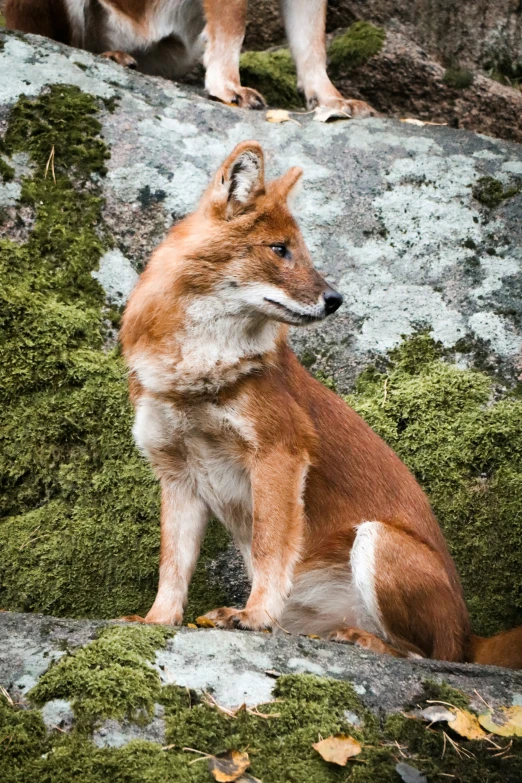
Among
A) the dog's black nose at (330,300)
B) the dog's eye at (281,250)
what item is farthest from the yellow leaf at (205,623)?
the dog's eye at (281,250)

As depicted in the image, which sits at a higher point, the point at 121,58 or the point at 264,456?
the point at 121,58

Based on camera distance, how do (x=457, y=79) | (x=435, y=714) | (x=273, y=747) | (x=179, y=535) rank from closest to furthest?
(x=273, y=747) → (x=435, y=714) → (x=179, y=535) → (x=457, y=79)

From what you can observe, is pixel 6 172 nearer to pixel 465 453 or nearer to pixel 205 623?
pixel 465 453

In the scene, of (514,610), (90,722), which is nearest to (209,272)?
(90,722)

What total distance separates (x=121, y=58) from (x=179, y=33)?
71 cm

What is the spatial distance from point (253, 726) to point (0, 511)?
Result: 140 inches

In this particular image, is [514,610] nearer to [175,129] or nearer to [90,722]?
[90,722]

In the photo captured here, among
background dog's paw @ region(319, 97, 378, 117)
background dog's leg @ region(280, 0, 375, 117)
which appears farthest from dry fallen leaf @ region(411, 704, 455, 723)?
background dog's leg @ region(280, 0, 375, 117)

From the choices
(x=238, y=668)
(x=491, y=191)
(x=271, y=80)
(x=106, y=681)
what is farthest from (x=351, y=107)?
(x=106, y=681)

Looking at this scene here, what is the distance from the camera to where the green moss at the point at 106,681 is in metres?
4.09

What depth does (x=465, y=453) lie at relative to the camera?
7168mm

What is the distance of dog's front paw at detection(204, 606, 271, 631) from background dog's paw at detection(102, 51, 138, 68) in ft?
19.9

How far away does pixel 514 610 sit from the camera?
6801mm

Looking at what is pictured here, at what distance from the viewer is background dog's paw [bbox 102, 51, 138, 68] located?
9.42 metres
